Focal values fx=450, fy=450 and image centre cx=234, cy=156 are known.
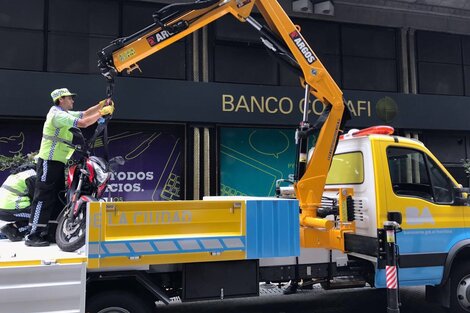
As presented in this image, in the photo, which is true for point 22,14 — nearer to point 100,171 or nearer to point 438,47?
point 100,171

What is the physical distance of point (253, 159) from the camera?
1226 centimetres

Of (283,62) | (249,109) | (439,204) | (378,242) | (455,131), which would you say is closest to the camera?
(378,242)

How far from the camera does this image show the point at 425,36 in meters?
14.0

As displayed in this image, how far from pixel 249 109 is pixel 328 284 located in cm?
670

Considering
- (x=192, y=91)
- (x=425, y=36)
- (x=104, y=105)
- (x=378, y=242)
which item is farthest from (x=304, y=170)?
(x=425, y=36)

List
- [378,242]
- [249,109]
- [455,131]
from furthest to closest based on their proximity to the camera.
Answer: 1. [455,131]
2. [249,109]
3. [378,242]

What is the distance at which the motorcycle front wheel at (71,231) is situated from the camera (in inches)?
181

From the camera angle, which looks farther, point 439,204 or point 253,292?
point 439,204

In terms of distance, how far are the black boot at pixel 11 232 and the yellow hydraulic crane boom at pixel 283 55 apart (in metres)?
2.02

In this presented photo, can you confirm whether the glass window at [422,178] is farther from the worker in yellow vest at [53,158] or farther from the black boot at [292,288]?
the worker in yellow vest at [53,158]

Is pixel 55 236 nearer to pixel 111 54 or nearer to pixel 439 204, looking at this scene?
pixel 111 54

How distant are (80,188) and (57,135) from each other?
0.69m

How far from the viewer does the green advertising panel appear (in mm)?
11992

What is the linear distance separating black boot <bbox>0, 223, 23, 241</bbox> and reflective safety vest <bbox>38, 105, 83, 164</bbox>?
94 centimetres
